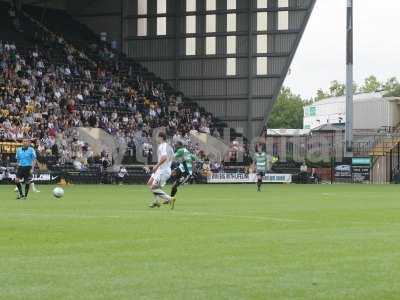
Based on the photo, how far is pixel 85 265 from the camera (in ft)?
36.3

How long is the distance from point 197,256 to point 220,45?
56850mm

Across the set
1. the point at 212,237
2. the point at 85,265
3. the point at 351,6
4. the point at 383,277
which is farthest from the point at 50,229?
the point at 351,6

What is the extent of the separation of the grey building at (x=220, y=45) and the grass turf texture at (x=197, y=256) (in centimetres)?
4739

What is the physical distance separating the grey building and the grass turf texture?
47.4 metres

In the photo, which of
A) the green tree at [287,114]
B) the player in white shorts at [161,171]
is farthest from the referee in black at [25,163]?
the green tree at [287,114]

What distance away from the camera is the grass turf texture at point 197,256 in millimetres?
9211

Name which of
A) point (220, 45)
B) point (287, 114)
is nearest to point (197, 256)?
point (220, 45)

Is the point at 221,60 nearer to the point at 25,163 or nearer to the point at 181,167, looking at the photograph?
the point at 25,163

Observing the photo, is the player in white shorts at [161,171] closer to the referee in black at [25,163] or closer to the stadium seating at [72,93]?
the referee in black at [25,163]

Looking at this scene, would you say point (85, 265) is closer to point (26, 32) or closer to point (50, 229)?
point (50, 229)

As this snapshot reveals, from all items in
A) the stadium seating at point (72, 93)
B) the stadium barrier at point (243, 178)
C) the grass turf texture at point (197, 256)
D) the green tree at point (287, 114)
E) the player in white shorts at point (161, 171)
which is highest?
the green tree at point (287, 114)

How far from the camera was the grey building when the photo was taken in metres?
67.3

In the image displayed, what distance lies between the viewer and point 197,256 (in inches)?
477

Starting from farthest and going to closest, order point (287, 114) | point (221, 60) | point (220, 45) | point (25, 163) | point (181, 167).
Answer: point (287, 114), point (221, 60), point (220, 45), point (25, 163), point (181, 167)
